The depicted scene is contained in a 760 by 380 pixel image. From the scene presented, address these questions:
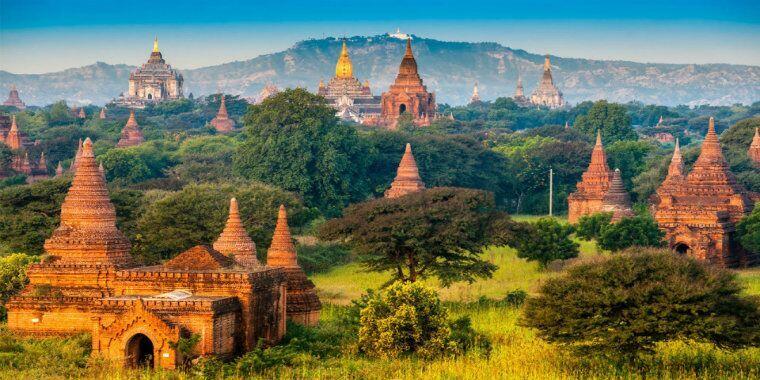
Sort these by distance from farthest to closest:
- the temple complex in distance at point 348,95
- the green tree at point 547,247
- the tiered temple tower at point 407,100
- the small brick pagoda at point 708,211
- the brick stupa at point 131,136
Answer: the temple complex in distance at point 348,95 < the tiered temple tower at point 407,100 < the brick stupa at point 131,136 < the small brick pagoda at point 708,211 < the green tree at point 547,247

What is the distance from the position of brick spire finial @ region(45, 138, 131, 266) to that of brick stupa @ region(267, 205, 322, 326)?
3856 mm

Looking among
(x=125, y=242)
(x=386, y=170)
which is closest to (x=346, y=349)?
(x=125, y=242)

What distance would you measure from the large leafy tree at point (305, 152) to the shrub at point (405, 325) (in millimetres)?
38690

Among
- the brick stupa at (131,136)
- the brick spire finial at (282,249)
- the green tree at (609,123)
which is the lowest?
the brick spire finial at (282,249)

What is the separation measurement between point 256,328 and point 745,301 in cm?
1136

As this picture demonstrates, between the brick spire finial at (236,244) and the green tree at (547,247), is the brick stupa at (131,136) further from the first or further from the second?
the brick spire finial at (236,244)

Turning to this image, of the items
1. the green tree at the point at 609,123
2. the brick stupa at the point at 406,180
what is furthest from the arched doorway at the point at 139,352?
the green tree at the point at 609,123

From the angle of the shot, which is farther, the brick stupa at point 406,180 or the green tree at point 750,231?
the brick stupa at point 406,180

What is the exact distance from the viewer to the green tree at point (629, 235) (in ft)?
204

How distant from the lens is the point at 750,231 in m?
64.1

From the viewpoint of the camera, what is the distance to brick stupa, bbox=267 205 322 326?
45594mm

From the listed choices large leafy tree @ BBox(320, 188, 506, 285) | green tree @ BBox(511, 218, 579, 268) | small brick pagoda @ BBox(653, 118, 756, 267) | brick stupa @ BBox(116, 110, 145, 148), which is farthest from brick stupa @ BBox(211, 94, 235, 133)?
large leafy tree @ BBox(320, 188, 506, 285)

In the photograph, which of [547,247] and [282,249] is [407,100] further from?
[282,249]

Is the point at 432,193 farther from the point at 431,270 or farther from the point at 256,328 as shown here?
the point at 256,328
